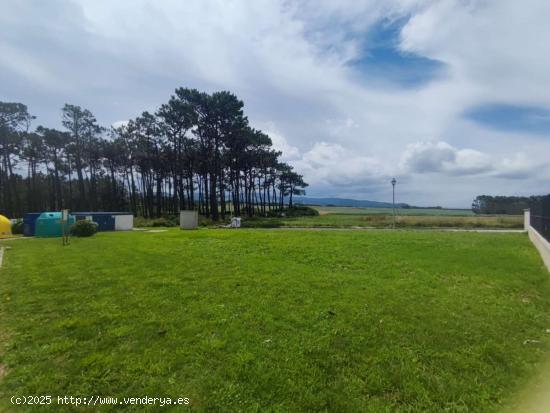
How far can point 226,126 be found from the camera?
43.4 metres

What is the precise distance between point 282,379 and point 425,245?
11.8m

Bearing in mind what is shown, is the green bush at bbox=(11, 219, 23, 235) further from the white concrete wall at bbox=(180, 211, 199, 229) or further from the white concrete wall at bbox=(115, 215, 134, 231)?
the white concrete wall at bbox=(180, 211, 199, 229)

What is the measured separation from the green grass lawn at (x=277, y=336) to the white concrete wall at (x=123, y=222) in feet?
69.8

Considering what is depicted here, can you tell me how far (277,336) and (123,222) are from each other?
28299mm

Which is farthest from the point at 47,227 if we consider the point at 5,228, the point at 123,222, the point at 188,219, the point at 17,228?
the point at 188,219

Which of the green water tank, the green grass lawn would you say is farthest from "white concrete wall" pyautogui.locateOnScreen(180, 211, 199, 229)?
the green grass lawn

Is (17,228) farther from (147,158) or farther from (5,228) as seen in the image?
(147,158)

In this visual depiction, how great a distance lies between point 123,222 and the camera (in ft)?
96.0

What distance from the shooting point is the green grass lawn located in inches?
126

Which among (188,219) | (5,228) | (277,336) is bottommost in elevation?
(277,336)

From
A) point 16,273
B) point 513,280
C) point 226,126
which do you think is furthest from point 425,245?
point 226,126

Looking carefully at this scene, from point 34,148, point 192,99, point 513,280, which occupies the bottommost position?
point 513,280

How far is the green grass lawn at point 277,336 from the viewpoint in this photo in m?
3.20

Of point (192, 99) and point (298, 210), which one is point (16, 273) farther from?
point (298, 210)
